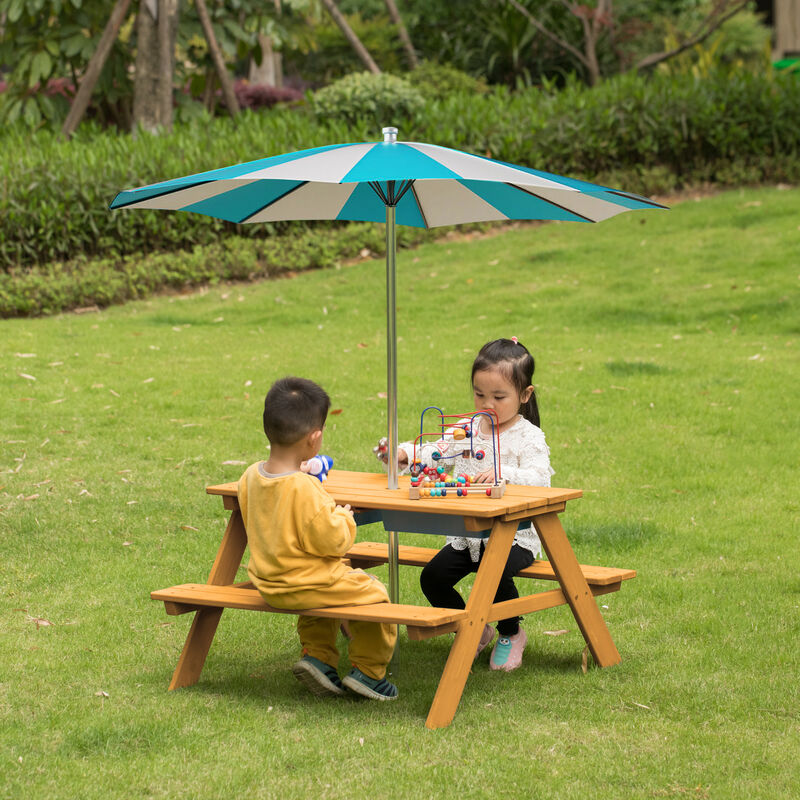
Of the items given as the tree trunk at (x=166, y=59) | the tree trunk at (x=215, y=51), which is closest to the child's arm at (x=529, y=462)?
the tree trunk at (x=166, y=59)

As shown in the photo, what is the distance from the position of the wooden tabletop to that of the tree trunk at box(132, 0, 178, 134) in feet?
42.5

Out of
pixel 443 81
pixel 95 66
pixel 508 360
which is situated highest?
pixel 443 81

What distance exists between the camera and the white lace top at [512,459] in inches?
181

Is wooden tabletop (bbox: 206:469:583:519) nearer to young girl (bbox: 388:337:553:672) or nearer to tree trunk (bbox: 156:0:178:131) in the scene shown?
young girl (bbox: 388:337:553:672)

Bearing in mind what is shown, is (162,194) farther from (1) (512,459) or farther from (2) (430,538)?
(2) (430,538)

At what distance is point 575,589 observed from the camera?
4.45 m

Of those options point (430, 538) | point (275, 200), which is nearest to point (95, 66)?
point (430, 538)

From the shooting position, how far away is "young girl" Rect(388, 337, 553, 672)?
15.0 ft

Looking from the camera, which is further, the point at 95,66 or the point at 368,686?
the point at 95,66

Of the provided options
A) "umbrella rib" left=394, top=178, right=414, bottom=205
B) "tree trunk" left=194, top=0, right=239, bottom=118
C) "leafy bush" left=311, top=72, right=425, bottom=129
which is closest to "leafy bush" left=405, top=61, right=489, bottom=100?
"leafy bush" left=311, top=72, right=425, bottom=129

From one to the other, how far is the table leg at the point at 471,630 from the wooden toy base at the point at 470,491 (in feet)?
0.46

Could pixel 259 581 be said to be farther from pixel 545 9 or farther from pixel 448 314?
pixel 545 9

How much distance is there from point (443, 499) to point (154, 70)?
45.7 feet

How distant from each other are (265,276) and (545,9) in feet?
34.6
